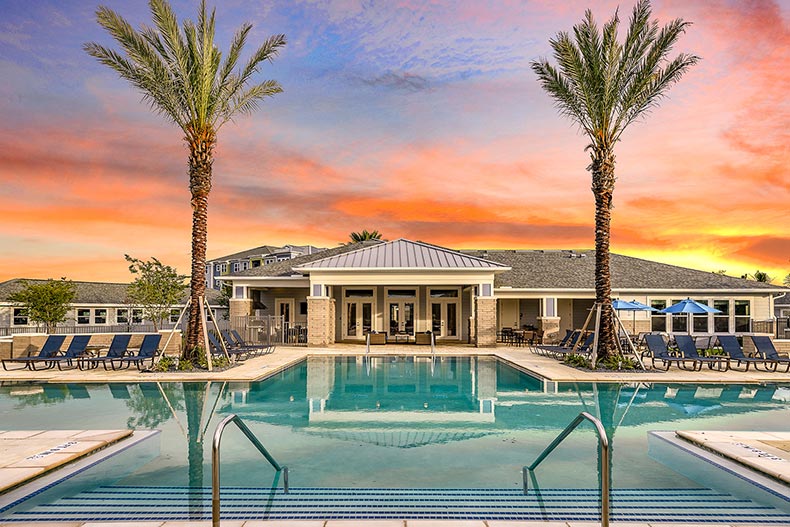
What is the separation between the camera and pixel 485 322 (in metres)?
27.2

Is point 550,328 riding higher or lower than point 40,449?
higher

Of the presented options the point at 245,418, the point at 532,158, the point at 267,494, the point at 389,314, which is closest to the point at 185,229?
the point at 389,314

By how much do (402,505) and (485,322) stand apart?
21565 mm

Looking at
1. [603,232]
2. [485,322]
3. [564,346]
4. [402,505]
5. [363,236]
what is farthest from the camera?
[363,236]

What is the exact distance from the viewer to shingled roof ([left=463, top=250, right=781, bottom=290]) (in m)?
29.5

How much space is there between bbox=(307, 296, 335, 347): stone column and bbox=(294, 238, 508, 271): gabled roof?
5.38 feet

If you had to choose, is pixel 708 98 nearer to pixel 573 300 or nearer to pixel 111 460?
pixel 573 300

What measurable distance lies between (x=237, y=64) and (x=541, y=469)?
51.5ft

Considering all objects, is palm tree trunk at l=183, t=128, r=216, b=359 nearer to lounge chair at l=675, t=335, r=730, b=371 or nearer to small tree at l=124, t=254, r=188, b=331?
lounge chair at l=675, t=335, r=730, b=371

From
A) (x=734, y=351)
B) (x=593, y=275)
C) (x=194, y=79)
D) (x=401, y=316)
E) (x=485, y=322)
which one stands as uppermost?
(x=194, y=79)

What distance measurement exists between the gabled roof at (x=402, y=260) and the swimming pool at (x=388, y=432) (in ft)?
33.4

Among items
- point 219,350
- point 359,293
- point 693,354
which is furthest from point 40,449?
point 359,293

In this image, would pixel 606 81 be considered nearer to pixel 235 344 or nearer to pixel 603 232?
pixel 603 232

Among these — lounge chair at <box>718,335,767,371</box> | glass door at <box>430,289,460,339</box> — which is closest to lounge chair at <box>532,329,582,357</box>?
lounge chair at <box>718,335,767,371</box>
